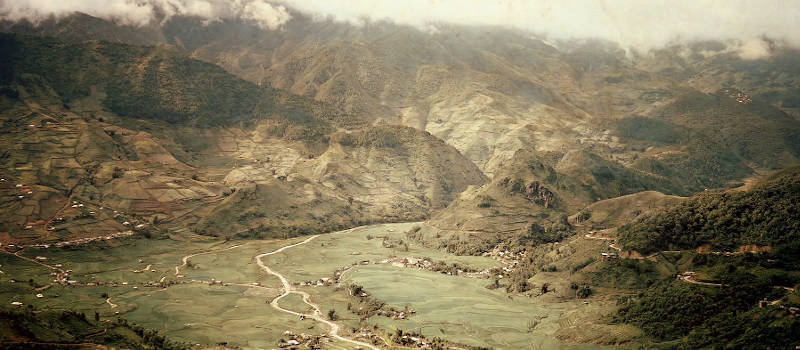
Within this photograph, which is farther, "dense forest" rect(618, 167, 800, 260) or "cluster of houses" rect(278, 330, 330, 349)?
"dense forest" rect(618, 167, 800, 260)

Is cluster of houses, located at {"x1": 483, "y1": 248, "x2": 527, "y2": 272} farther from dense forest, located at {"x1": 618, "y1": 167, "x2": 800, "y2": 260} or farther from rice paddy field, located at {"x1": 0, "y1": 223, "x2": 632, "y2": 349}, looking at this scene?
dense forest, located at {"x1": 618, "y1": 167, "x2": 800, "y2": 260}

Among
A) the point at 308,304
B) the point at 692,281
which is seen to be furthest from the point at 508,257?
the point at 692,281

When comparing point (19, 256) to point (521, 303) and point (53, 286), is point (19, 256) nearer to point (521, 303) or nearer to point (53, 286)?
point (53, 286)

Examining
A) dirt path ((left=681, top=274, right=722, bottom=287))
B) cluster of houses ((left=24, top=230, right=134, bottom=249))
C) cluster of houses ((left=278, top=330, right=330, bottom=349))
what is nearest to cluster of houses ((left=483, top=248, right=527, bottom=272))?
dirt path ((left=681, top=274, right=722, bottom=287))

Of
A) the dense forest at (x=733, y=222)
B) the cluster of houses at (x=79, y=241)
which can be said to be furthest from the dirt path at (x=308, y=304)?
the dense forest at (x=733, y=222)

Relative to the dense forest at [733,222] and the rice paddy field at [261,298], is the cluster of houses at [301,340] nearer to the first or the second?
the rice paddy field at [261,298]

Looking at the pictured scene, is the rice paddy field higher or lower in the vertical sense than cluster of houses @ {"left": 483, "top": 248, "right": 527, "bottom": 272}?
lower

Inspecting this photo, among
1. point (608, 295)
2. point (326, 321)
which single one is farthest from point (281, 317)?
point (608, 295)

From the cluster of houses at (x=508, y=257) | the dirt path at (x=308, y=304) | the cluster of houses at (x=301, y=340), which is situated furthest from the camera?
the cluster of houses at (x=508, y=257)
